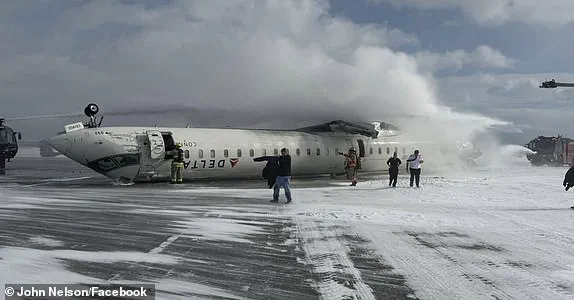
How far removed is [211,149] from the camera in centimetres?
2506

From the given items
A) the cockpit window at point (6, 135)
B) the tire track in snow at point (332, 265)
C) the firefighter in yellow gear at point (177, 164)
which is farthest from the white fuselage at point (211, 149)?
the cockpit window at point (6, 135)

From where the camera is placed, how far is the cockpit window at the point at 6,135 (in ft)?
130

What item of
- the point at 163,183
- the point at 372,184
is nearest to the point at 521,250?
the point at 372,184

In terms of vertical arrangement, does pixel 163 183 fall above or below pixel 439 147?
below

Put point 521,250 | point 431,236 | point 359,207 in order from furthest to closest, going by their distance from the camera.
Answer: point 359,207
point 431,236
point 521,250

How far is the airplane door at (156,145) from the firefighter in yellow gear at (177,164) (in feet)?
1.96

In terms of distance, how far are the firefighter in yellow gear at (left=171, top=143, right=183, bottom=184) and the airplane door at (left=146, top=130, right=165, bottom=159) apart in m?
0.60

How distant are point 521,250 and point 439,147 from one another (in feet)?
79.6

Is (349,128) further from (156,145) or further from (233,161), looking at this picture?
(156,145)

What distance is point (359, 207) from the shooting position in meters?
14.6

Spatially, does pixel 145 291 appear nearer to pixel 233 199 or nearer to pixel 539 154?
pixel 233 199

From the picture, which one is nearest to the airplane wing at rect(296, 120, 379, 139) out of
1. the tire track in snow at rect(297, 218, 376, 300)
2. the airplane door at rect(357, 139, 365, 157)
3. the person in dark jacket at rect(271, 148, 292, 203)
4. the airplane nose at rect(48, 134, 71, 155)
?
the airplane door at rect(357, 139, 365, 157)

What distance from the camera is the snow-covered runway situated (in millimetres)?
6398

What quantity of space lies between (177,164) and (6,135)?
24.5 metres
